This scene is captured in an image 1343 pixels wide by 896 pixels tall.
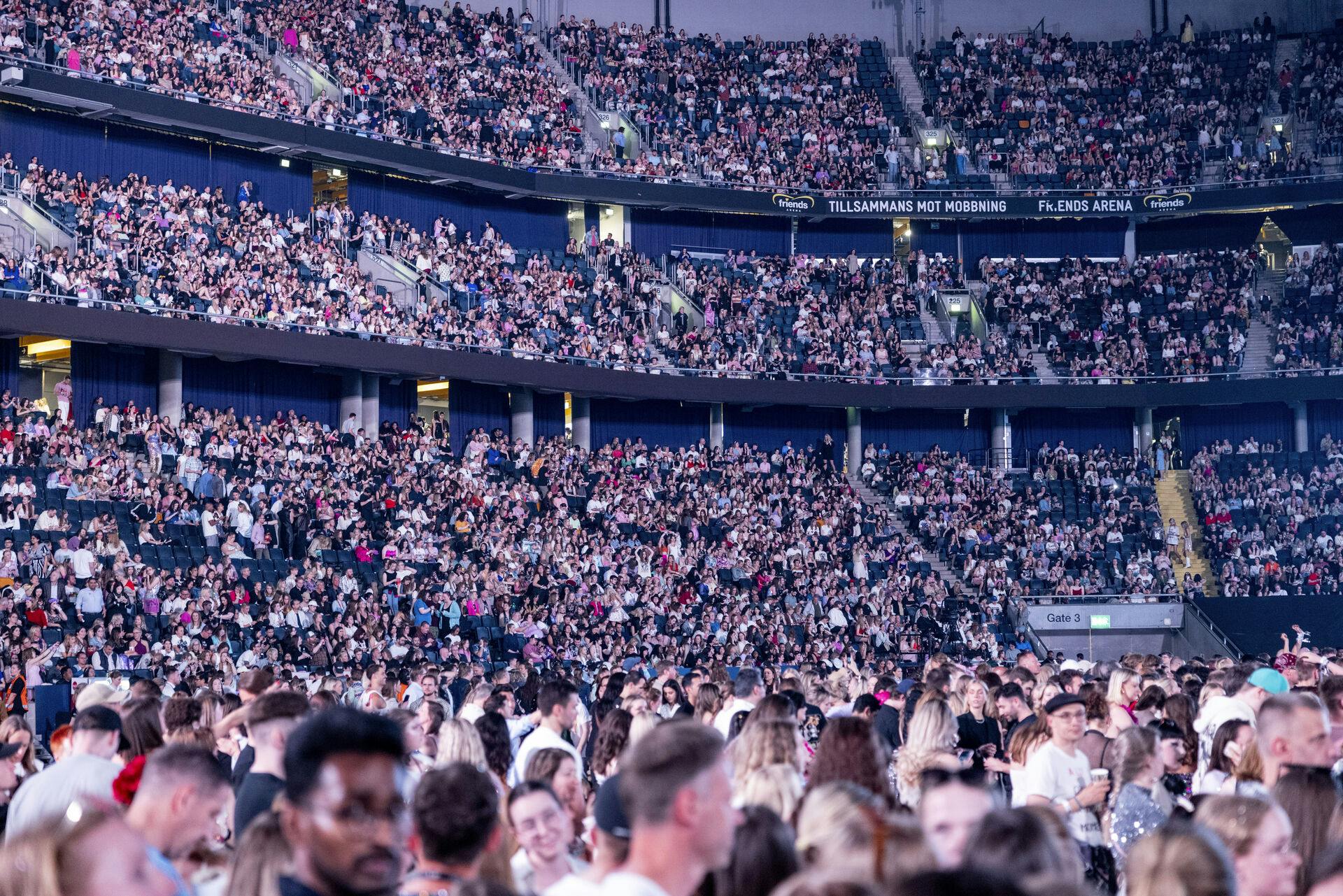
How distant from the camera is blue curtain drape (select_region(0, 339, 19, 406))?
31719 millimetres

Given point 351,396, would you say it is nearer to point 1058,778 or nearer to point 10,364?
point 10,364

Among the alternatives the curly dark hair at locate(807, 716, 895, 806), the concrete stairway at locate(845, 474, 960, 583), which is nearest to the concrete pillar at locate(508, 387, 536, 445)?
the concrete stairway at locate(845, 474, 960, 583)

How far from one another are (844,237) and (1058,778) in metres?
40.9

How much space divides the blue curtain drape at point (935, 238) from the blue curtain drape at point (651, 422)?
9.90m

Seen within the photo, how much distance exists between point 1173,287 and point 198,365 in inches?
1123

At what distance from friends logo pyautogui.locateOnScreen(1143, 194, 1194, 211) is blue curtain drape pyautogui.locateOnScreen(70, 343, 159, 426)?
29.3m

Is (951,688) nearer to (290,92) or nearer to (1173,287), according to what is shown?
(290,92)

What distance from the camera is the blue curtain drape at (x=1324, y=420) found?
45.1m

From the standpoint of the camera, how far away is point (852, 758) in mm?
6586

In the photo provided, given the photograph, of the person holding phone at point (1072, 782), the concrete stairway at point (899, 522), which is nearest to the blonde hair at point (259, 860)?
the person holding phone at point (1072, 782)

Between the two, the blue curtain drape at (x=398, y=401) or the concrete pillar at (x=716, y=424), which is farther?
the concrete pillar at (x=716, y=424)

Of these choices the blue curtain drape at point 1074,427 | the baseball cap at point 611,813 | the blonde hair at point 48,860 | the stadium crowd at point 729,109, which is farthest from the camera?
the blue curtain drape at point 1074,427

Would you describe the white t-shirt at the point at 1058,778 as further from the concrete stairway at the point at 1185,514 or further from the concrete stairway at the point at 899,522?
the concrete stairway at the point at 1185,514

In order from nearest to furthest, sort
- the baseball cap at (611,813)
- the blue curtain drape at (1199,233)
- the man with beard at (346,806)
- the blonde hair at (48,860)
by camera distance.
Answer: the man with beard at (346,806)
the blonde hair at (48,860)
the baseball cap at (611,813)
the blue curtain drape at (1199,233)
